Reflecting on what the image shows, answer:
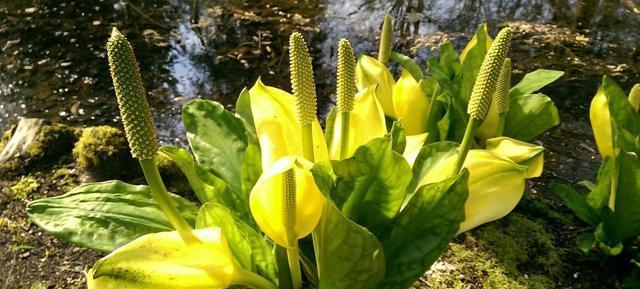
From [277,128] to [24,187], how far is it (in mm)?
1380

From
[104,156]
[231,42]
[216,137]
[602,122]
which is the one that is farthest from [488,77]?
[231,42]

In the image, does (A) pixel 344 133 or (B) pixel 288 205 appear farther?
(A) pixel 344 133

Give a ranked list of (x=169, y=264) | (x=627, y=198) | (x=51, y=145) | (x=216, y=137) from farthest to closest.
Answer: (x=51, y=145) → (x=627, y=198) → (x=216, y=137) → (x=169, y=264)

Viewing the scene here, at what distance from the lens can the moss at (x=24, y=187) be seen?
2037 millimetres

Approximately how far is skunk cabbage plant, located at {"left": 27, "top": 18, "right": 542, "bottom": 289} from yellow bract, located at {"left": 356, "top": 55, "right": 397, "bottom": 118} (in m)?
0.38

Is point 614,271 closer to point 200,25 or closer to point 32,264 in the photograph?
point 32,264

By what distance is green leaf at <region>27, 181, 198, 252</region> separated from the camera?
42.7 inches

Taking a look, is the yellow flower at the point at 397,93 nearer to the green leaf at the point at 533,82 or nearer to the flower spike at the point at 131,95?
the green leaf at the point at 533,82

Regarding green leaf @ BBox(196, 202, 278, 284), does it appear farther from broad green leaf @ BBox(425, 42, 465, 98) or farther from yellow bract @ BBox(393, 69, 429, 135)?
broad green leaf @ BBox(425, 42, 465, 98)

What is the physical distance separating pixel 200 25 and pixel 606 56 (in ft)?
10.5

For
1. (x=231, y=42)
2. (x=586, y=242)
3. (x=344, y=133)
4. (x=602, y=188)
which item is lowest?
(x=231, y=42)

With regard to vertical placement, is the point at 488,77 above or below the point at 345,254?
above

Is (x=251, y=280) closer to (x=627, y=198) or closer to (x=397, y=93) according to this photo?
(x=397, y=93)

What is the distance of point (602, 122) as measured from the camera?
1.77 metres
